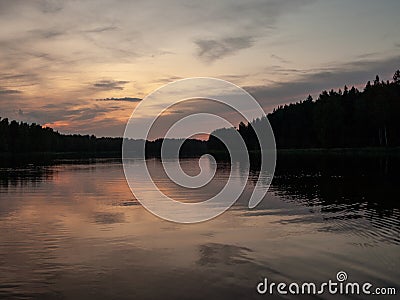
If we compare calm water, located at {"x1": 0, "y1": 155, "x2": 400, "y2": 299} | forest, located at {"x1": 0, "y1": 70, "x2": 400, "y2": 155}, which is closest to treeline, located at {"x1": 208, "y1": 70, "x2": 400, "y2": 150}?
forest, located at {"x1": 0, "y1": 70, "x2": 400, "y2": 155}

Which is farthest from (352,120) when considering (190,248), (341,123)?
(190,248)

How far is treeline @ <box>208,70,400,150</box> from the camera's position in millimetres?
108062

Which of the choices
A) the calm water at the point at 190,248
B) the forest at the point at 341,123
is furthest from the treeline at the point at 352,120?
the calm water at the point at 190,248

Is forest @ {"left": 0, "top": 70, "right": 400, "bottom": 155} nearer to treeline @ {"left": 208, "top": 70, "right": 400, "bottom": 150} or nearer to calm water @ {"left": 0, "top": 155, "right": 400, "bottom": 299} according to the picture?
treeline @ {"left": 208, "top": 70, "right": 400, "bottom": 150}

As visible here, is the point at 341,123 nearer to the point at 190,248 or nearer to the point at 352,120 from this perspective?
the point at 352,120

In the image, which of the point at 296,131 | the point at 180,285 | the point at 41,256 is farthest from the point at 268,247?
the point at 296,131

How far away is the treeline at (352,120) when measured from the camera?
108062 mm

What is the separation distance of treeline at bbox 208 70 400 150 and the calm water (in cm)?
8386

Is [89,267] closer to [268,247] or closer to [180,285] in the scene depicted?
[180,285]

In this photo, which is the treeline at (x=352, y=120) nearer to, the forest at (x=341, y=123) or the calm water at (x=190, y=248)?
the forest at (x=341, y=123)

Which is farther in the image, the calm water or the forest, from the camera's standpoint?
the forest

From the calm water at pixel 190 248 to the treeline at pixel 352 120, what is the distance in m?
83.9

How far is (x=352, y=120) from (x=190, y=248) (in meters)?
125

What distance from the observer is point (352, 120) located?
13325 cm
